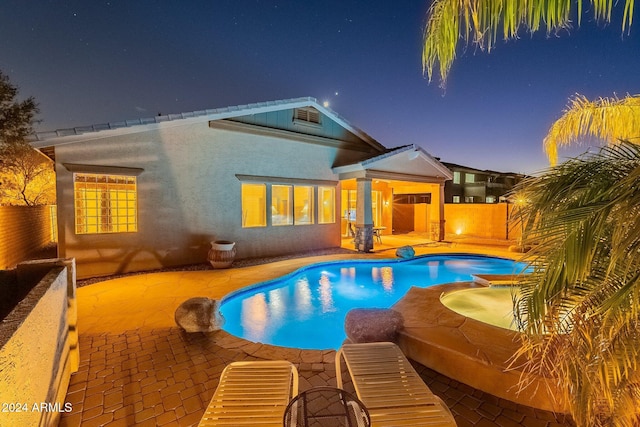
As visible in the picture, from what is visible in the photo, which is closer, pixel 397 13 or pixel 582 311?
pixel 582 311

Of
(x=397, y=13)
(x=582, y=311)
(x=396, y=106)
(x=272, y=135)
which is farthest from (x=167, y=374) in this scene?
(x=396, y=106)

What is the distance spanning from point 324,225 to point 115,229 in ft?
26.1

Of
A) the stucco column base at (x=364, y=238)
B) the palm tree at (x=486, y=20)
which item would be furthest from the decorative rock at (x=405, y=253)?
the palm tree at (x=486, y=20)

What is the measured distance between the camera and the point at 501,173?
117 ft

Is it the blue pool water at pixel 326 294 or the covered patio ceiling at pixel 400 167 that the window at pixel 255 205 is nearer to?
the blue pool water at pixel 326 294

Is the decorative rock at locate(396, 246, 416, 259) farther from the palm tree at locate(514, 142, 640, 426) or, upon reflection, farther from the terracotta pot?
the palm tree at locate(514, 142, 640, 426)

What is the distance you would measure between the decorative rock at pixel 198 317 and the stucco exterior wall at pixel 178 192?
5.50m

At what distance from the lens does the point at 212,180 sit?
33.2 ft

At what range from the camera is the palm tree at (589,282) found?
1.70 metres

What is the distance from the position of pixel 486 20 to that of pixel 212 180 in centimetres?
945

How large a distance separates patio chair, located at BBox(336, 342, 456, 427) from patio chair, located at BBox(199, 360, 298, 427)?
0.64m

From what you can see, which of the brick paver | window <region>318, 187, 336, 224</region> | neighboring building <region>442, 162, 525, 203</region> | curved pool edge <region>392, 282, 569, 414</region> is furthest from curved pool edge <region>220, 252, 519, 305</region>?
neighboring building <region>442, 162, 525, 203</region>

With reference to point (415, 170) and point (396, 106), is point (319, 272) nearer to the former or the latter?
point (415, 170)

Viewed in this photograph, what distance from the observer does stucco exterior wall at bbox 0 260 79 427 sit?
163cm
